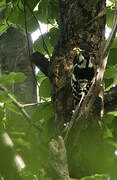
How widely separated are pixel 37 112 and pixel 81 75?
41 centimetres

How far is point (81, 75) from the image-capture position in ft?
5.50

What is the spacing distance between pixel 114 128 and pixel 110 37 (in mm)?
445

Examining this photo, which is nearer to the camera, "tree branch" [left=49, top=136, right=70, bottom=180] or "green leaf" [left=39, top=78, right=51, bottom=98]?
"tree branch" [left=49, top=136, right=70, bottom=180]

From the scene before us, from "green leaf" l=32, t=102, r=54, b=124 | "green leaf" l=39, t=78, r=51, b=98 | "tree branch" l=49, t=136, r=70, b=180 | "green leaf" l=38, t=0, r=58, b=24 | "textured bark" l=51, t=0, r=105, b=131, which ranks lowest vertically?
"tree branch" l=49, t=136, r=70, b=180

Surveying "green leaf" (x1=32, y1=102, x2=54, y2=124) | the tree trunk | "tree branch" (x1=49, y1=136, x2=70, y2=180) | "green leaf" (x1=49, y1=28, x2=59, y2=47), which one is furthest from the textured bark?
"tree branch" (x1=49, y1=136, x2=70, y2=180)

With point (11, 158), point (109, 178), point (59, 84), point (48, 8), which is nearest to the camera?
point (11, 158)

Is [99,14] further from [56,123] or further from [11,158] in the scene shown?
[11,158]

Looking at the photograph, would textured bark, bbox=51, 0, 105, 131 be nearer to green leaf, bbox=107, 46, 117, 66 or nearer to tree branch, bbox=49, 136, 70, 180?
green leaf, bbox=107, 46, 117, 66

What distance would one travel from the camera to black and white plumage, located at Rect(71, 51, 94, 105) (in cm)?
147

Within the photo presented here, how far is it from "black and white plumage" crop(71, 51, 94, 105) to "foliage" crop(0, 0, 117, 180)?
125mm

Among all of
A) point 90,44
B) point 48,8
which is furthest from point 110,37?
point 48,8

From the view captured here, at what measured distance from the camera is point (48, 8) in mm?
1890

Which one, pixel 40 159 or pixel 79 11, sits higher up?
pixel 79 11

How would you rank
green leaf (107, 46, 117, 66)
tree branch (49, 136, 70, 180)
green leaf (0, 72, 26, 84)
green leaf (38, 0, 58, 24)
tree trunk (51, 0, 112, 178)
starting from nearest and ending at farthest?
tree branch (49, 136, 70, 180) → green leaf (0, 72, 26, 84) → tree trunk (51, 0, 112, 178) → green leaf (107, 46, 117, 66) → green leaf (38, 0, 58, 24)
